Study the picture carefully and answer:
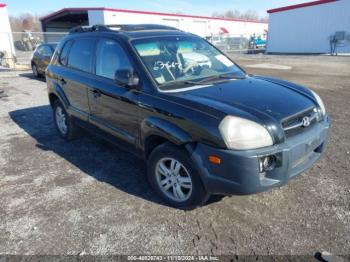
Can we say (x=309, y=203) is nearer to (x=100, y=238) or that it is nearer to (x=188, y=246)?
(x=188, y=246)

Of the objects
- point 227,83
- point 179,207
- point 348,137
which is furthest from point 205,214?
point 348,137

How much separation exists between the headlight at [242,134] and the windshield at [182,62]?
0.94 metres

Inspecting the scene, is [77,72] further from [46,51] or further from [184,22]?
[184,22]

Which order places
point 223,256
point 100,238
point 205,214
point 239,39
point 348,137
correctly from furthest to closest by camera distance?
1. point 239,39
2. point 348,137
3. point 205,214
4. point 100,238
5. point 223,256

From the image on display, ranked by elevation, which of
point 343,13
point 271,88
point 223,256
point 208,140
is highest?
point 343,13

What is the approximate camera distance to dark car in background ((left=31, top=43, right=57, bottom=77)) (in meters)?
11.5

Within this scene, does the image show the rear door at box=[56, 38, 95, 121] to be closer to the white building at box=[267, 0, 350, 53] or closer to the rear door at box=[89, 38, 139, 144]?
the rear door at box=[89, 38, 139, 144]

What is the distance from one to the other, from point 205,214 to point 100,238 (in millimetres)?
1078

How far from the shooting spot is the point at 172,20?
109 ft

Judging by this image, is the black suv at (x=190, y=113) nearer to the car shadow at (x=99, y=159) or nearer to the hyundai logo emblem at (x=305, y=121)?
the hyundai logo emblem at (x=305, y=121)

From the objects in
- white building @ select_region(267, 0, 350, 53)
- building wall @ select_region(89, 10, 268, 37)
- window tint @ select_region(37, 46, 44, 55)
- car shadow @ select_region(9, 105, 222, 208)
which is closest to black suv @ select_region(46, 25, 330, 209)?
car shadow @ select_region(9, 105, 222, 208)

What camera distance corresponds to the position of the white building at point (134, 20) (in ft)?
91.7

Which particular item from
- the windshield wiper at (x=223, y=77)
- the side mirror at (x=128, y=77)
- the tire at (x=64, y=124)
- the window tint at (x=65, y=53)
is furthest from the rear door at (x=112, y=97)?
the window tint at (x=65, y=53)

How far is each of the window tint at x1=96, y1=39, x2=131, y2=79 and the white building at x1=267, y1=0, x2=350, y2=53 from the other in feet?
86.7
